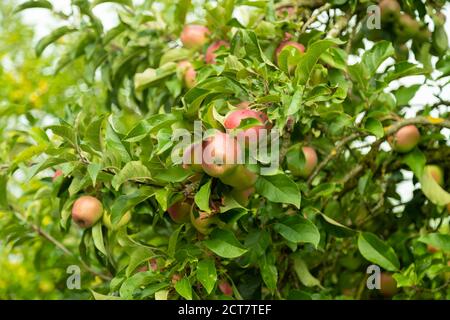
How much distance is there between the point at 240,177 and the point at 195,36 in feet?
1.75

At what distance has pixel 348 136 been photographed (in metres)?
1.44

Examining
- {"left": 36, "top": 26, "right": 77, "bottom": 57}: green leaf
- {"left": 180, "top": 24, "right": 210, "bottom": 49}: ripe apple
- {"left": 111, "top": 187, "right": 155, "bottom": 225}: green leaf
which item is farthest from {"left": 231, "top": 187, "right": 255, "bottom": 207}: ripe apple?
{"left": 36, "top": 26, "right": 77, "bottom": 57}: green leaf

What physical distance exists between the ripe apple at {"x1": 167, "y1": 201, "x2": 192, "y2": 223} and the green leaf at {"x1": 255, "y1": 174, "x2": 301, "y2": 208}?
13cm

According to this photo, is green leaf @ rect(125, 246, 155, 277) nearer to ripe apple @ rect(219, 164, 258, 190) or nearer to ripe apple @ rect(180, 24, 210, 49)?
ripe apple @ rect(219, 164, 258, 190)

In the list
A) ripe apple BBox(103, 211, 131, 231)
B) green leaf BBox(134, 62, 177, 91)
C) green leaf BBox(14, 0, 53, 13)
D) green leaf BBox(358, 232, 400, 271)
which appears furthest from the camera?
green leaf BBox(14, 0, 53, 13)

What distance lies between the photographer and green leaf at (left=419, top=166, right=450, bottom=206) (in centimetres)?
143

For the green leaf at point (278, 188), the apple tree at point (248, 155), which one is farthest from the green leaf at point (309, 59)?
the green leaf at point (278, 188)

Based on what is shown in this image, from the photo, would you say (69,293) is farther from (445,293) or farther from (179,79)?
(445,293)

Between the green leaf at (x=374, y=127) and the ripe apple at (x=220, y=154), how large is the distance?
0.32m

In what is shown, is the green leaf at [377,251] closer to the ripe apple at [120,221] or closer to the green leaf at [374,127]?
the green leaf at [374,127]

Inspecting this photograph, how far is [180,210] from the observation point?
121 centimetres

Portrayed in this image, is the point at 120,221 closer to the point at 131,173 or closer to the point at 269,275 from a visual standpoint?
the point at 131,173

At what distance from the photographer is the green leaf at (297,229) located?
1.20 meters
